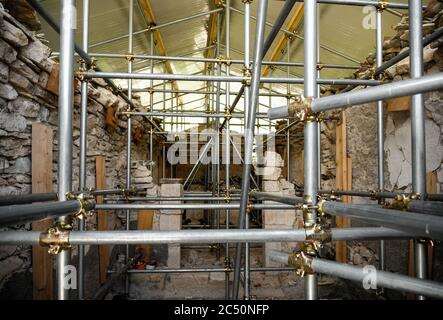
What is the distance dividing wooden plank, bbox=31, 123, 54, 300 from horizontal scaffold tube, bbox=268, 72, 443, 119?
2.49 metres

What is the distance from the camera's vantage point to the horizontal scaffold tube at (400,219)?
727mm

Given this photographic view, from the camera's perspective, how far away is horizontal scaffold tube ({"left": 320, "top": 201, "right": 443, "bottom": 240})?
727 mm

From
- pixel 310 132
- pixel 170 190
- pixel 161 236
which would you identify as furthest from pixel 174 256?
pixel 310 132

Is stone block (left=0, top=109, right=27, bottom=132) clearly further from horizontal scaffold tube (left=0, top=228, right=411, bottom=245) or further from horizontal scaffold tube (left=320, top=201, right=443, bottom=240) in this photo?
horizontal scaffold tube (left=320, top=201, right=443, bottom=240)

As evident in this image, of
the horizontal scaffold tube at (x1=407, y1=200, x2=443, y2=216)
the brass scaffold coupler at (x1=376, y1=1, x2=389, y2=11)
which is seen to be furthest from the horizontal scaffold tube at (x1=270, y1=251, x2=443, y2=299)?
the brass scaffold coupler at (x1=376, y1=1, x2=389, y2=11)

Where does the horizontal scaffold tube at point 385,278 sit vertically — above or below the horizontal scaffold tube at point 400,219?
below

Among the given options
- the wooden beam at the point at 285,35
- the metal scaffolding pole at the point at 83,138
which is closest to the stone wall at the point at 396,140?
the wooden beam at the point at 285,35

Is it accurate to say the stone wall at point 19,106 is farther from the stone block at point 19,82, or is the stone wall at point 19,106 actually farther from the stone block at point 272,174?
the stone block at point 272,174

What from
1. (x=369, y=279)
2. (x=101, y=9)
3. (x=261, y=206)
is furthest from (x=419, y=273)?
(x=101, y=9)

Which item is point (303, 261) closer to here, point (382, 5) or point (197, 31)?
point (382, 5)

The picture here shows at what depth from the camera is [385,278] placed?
0.85 metres

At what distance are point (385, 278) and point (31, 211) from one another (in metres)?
1.09

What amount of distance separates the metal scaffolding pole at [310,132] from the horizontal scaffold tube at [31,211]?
2.98 feet
